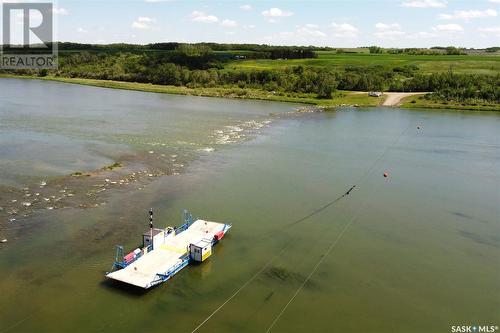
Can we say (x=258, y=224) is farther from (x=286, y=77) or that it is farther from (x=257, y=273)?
(x=286, y=77)

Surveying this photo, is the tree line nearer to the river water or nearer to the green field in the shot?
the green field

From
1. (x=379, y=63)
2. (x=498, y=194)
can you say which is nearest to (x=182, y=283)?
(x=498, y=194)

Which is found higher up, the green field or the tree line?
the green field

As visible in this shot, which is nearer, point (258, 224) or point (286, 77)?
point (258, 224)

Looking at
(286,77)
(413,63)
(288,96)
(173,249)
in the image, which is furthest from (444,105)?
(173,249)

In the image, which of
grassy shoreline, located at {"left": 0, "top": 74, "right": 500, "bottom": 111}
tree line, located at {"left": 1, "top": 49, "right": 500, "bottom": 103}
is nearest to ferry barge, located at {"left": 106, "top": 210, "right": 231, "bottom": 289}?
grassy shoreline, located at {"left": 0, "top": 74, "right": 500, "bottom": 111}

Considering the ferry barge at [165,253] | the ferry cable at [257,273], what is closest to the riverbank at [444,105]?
the ferry cable at [257,273]
